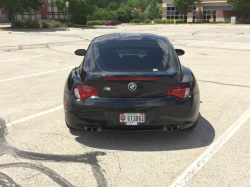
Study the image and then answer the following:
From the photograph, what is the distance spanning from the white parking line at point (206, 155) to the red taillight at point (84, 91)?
1588 mm

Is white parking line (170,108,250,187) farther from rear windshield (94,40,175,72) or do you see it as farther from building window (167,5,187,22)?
building window (167,5,187,22)

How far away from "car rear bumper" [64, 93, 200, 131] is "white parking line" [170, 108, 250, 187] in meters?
0.54

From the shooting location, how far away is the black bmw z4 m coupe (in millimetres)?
4039

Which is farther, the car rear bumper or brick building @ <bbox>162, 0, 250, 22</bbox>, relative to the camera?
brick building @ <bbox>162, 0, 250, 22</bbox>

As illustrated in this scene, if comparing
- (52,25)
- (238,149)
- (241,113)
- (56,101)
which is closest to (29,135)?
(56,101)

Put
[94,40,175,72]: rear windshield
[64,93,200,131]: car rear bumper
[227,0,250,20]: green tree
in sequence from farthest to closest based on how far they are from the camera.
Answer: [227,0,250,20]: green tree < [94,40,175,72]: rear windshield < [64,93,200,131]: car rear bumper

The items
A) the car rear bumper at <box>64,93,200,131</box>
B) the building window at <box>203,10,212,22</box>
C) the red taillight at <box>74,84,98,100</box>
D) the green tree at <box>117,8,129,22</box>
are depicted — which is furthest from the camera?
the green tree at <box>117,8,129,22</box>

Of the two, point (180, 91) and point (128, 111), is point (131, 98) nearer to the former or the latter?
point (128, 111)

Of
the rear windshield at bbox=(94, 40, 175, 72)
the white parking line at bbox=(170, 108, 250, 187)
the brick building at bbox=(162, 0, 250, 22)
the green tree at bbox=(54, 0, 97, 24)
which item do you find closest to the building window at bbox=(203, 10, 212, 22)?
the brick building at bbox=(162, 0, 250, 22)

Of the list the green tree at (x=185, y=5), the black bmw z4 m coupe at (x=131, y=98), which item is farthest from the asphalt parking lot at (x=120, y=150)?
the green tree at (x=185, y=5)

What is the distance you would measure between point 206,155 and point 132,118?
1128 mm

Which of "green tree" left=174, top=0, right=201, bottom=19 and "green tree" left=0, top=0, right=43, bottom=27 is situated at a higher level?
"green tree" left=174, top=0, right=201, bottom=19

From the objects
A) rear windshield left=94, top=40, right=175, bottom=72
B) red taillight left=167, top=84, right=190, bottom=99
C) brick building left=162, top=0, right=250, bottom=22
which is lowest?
red taillight left=167, top=84, right=190, bottom=99

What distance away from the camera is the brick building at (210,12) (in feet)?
230
